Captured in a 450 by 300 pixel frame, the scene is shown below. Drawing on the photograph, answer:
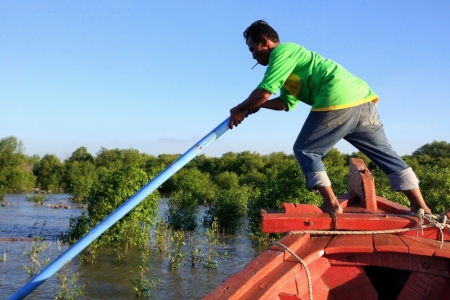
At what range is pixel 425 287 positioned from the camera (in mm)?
2043

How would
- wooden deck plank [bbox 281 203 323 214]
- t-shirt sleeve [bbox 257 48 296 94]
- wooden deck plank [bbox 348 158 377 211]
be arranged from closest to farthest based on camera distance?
wooden deck plank [bbox 281 203 323 214]
t-shirt sleeve [bbox 257 48 296 94]
wooden deck plank [bbox 348 158 377 211]

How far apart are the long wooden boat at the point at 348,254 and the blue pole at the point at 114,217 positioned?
51 centimetres

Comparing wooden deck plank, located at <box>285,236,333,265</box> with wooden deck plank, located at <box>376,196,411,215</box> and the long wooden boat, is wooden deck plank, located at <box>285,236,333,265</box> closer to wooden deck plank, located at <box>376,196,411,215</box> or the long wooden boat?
the long wooden boat

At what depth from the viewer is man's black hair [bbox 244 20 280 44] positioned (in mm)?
2658

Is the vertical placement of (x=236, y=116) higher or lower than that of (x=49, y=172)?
higher

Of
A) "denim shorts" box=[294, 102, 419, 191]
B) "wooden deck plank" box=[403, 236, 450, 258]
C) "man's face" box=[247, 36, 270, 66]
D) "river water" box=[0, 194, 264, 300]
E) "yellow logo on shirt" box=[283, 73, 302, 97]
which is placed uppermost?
"man's face" box=[247, 36, 270, 66]

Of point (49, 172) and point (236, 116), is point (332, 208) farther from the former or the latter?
point (49, 172)

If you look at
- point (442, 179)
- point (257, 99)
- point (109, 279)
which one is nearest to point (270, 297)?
point (257, 99)

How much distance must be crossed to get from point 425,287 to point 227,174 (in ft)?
85.5

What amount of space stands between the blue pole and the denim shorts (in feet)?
1.61

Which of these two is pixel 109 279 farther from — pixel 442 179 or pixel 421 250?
pixel 442 179

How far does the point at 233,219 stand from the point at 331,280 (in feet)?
39.2

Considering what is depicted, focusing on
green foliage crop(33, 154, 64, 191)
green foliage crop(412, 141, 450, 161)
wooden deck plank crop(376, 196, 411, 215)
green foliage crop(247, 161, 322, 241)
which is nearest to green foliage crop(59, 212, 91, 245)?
green foliage crop(247, 161, 322, 241)

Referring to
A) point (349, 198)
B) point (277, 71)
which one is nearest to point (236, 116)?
point (277, 71)
